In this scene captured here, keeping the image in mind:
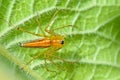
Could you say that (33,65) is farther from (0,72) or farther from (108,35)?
(108,35)

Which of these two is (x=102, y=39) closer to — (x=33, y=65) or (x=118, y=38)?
(x=118, y=38)

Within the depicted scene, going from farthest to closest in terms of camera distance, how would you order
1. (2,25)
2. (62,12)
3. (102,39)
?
(102,39), (62,12), (2,25)

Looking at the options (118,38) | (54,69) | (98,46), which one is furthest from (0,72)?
(118,38)

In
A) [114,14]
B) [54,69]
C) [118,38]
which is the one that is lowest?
[54,69]

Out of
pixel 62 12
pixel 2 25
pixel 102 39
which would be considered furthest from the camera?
pixel 102 39

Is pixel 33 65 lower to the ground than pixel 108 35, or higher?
lower

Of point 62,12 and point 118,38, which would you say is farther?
point 118,38
